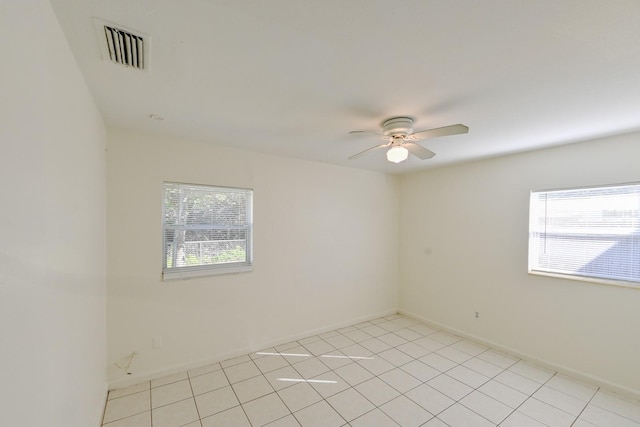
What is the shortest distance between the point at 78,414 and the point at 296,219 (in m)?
2.51

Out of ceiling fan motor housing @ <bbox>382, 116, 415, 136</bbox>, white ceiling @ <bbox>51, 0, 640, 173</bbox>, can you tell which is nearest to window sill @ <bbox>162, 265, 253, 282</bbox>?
white ceiling @ <bbox>51, 0, 640, 173</bbox>

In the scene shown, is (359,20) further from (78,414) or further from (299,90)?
(78,414)

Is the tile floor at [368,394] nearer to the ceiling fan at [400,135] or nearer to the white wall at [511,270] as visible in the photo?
the white wall at [511,270]

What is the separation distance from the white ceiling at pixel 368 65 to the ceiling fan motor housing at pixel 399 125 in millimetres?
76

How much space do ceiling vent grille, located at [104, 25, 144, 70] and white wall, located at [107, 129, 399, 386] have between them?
1.34 meters

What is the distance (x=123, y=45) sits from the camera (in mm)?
1259

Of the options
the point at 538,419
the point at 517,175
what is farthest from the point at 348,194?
the point at 538,419

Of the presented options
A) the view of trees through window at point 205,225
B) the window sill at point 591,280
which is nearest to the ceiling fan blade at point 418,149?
the view of trees through window at point 205,225

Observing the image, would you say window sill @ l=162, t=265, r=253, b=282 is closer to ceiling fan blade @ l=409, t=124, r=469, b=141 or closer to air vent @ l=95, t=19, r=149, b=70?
air vent @ l=95, t=19, r=149, b=70

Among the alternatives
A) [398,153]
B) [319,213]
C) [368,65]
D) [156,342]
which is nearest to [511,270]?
[398,153]

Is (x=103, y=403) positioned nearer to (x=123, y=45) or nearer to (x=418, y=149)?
(x=123, y=45)

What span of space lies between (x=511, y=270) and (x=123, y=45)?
4.10 meters

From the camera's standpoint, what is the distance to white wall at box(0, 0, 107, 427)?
76cm

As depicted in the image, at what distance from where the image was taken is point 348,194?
4004 mm
